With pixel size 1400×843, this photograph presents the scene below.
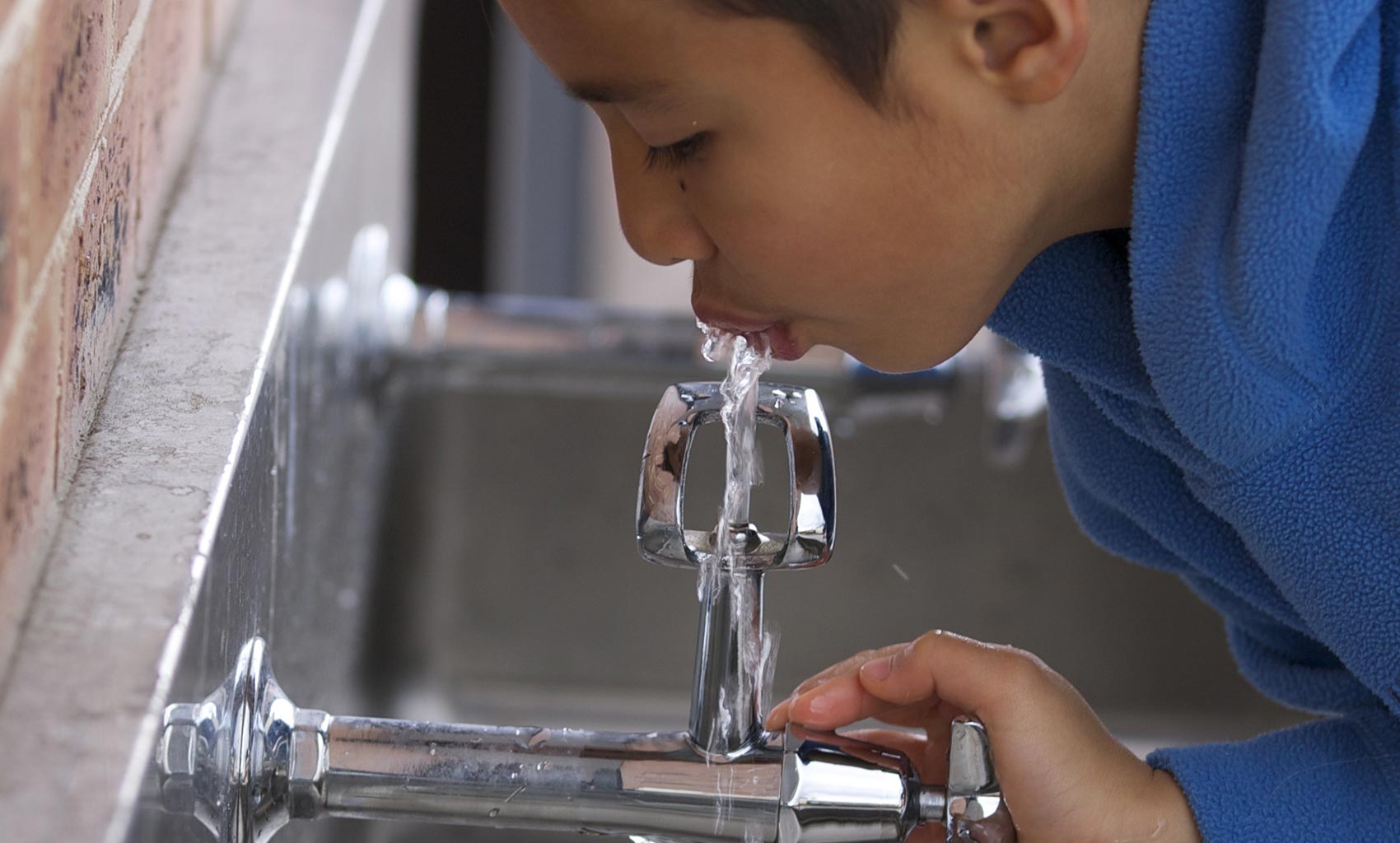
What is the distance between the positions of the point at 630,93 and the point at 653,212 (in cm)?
6

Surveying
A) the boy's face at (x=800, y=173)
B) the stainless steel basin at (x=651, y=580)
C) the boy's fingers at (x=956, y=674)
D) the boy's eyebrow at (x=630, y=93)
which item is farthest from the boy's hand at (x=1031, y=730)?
the stainless steel basin at (x=651, y=580)

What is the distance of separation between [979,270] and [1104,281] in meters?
0.09

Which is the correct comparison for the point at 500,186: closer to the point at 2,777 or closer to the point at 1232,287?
the point at 1232,287

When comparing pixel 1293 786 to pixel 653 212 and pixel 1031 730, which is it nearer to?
pixel 1031 730

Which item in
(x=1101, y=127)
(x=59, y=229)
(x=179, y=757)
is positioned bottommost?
(x=179, y=757)

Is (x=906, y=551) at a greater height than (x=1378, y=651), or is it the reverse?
(x=906, y=551)

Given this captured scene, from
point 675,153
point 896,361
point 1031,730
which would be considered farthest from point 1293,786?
point 675,153

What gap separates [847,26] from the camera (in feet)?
1.51

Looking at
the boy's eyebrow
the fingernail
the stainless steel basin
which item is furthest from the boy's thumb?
the stainless steel basin

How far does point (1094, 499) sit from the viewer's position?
685mm

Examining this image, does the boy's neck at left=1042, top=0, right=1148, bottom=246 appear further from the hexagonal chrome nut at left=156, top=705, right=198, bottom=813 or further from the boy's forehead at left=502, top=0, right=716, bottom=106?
the hexagonal chrome nut at left=156, top=705, right=198, bottom=813

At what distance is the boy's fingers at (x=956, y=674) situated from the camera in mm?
542

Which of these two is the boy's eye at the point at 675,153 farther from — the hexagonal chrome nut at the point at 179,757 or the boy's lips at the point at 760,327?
the hexagonal chrome nut at the point at 179,757

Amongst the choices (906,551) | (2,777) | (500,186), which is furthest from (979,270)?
(500,186)
